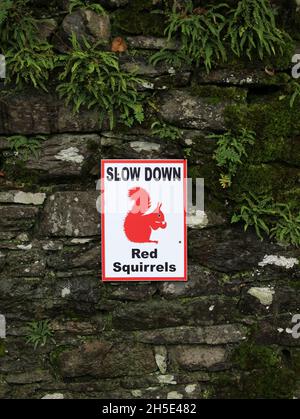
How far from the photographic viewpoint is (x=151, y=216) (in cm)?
360

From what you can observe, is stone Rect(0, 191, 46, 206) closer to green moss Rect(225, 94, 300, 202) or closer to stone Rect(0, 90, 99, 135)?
stone Rect(0, 90, 99, 135)

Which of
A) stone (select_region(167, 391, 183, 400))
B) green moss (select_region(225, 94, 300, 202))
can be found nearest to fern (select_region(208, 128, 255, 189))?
green moss (select_region(225, 94, 300, 202))

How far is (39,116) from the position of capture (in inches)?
136

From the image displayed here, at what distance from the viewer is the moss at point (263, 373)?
3.69 m

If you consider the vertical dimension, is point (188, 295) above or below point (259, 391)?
above

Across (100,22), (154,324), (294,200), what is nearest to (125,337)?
(154,324)

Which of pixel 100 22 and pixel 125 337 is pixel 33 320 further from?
pixel 100 22

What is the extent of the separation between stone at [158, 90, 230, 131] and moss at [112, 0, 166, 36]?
0.50 metres

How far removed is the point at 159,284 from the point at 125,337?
523 mm

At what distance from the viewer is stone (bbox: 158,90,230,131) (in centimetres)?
348

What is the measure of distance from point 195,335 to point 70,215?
1429 millimetres

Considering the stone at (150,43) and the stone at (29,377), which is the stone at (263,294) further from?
the stone at (150,43)

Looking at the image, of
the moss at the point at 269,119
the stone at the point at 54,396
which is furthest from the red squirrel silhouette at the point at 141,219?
the stone at the point at 54,396

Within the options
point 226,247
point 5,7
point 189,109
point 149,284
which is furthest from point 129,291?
point 5,7
